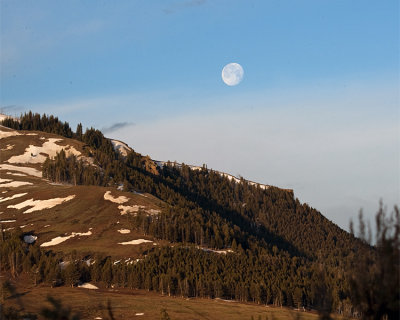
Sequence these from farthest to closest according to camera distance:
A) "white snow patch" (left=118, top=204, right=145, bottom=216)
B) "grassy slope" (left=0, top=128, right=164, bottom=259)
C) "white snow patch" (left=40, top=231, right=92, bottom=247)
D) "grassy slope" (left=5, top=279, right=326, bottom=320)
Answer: "white snow patch" (left=118, top=204, right=145, bottom=216) → "white snow patch" (left=40, top=231, right=92, bottom=247) → "grassy slope" (left=0, top=128, right=164, bottom=259) → "grassy slope" (left=5, top=279, right=326, bottom=320)

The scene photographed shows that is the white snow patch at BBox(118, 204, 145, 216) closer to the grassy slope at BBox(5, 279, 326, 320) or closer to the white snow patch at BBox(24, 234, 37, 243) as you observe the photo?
the white snow patch at BBox(24, 234, 37, 243)

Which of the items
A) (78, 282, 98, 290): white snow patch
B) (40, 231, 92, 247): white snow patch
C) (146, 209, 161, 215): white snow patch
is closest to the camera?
(78, 282, 98, 290): white snow patch

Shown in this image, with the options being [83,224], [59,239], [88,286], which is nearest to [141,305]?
[88,286]

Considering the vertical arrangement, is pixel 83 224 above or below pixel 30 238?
above

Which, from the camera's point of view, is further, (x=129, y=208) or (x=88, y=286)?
(x=129, y=208)

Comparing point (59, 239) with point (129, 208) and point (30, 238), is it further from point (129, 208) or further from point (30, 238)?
point (129, 208)

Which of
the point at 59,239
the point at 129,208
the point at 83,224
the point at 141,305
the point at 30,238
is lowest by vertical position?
the point at 141,305

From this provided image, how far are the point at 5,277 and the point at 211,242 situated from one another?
71.7m

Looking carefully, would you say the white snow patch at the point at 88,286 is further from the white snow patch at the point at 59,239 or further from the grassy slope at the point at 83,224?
the white snow patch at the point at 59,239

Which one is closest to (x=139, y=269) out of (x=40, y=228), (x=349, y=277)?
(x=40, y=228)

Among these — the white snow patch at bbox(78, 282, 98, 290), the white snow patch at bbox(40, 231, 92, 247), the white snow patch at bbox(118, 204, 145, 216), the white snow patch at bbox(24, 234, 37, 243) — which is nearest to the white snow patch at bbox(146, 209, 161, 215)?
the white snow patch at bbox(118, 204, 145, 216)

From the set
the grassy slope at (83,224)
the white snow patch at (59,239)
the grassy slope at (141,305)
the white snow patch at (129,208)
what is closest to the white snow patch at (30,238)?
the grassy slope at (83,224)

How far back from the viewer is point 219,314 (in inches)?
4183

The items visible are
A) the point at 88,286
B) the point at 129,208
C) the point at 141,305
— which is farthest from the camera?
the point at 129,208
